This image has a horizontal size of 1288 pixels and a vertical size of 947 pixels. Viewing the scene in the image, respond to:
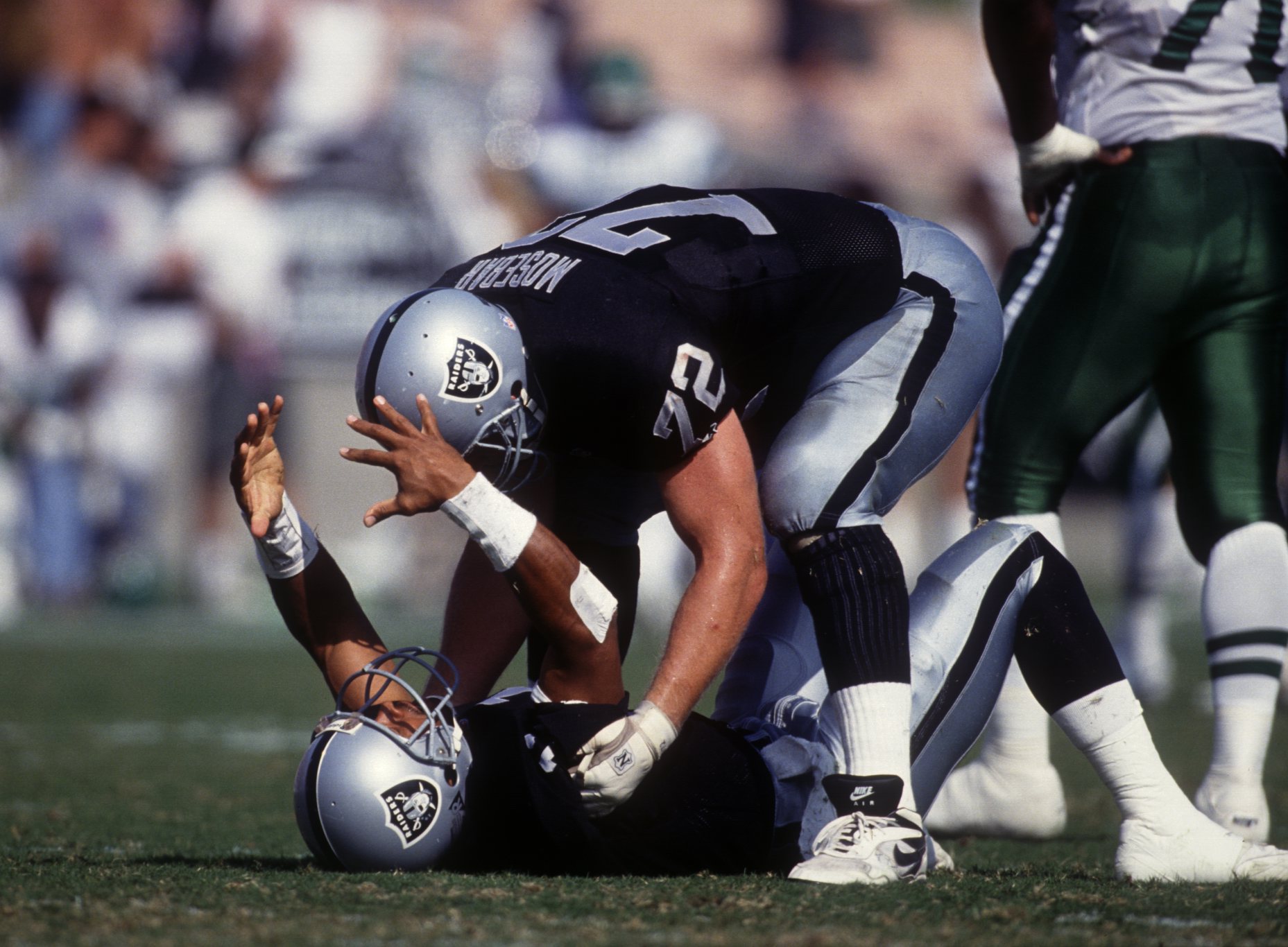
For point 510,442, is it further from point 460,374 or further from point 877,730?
point 877,730

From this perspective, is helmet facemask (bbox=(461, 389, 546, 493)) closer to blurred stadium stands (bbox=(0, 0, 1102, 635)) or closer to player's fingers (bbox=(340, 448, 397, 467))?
player's fingers (bbox=(340, 448, 397, 467))

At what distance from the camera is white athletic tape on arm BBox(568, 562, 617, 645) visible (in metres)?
2.83

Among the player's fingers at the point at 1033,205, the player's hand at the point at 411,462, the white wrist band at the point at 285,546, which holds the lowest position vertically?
the white wrist band at the point at 285,546

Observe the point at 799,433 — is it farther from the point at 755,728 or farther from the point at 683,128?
the point at 683,128

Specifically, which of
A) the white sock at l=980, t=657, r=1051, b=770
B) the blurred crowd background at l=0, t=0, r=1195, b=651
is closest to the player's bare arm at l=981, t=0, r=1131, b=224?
the white sock at l=980, t=657, r=1051, b=770

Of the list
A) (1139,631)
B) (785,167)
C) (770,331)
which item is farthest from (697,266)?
(785,167)

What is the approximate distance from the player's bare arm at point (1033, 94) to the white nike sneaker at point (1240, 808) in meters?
1.32

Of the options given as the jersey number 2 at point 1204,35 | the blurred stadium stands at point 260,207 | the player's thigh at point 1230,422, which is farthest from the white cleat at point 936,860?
the blurred stadium stands at point 260,207

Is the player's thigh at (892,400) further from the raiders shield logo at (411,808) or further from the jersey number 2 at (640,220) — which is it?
the raiders shield logo at (411,808)

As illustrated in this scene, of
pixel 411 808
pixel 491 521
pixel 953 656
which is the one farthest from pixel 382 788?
pixel 953 656

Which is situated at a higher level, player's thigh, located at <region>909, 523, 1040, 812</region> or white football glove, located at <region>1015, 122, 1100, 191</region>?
white football glove, located at <region>1015, 122, 1100, 191</region>

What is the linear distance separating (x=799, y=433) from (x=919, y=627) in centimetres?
41

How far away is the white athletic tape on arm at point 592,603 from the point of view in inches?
111

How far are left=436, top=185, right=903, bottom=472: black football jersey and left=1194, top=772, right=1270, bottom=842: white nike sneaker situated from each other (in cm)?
113
